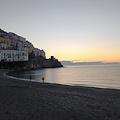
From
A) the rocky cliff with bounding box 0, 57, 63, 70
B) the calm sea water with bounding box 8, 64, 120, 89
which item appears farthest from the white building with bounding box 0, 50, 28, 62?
the calm sea water with bounding box 8, 64, 120, 89

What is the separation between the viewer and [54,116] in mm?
6574

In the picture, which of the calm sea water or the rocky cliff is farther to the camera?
the rocky cliff

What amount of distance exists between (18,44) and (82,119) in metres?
136

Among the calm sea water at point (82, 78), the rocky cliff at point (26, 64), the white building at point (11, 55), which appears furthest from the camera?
the white building at point (11, 55)

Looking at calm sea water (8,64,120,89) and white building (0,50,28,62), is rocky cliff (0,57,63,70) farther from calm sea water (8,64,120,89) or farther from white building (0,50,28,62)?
calm sea water (8,64,120,89)

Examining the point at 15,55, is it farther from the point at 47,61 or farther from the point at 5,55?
the point at 47,61

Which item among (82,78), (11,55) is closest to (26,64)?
(11,55)

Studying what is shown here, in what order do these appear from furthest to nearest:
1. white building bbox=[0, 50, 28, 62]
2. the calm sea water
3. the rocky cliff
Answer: white building bbox=[0, 50, 28, 62] < the rocky cliff < the calm sea water

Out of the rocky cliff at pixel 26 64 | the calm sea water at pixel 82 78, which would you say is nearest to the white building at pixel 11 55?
the rocky cliff at pixel 26 64

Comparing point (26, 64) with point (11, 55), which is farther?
point (26, 64)

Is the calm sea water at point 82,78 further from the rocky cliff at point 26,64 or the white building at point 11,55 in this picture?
the white building at point 11,55

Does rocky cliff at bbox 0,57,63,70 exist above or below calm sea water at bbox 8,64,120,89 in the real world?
above

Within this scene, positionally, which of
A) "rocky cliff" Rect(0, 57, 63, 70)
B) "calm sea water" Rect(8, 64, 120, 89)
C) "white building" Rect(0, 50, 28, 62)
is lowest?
"calm sea water" Rect(8, 64, 120, 89)

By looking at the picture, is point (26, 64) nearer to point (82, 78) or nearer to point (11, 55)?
point (11, 55)
